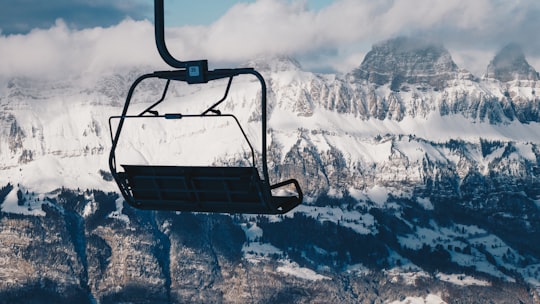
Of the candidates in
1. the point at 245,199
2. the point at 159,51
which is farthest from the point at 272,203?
the point at 159,51

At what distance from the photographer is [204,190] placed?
19.4 meters

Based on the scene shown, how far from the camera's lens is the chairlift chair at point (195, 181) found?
1872cm

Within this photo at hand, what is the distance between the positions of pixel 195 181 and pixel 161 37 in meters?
2.40

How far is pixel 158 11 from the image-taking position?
18.7 meters

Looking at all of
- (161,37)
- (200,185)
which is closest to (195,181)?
(200,185)

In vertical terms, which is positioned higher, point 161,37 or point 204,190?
point 161,37

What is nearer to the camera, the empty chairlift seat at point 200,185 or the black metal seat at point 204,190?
the empty chairlift seat at point 200,185

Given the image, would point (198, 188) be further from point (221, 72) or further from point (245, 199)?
point (221, 72)

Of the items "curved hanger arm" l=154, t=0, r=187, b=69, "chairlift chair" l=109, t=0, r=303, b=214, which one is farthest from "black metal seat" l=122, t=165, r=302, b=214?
"curved hanger arm" l=154, t=0, r=187, b=69

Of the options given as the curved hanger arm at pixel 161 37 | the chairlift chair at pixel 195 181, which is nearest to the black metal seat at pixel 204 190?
the chairlift chair at pixel 195 181

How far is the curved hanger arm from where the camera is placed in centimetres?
1867

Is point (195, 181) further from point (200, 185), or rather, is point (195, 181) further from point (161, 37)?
point (161, 37)

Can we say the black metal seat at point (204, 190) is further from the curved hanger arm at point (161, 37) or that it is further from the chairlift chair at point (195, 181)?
the curved hanger arm at point (161, 37)

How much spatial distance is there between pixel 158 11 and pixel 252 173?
9.66 feet
